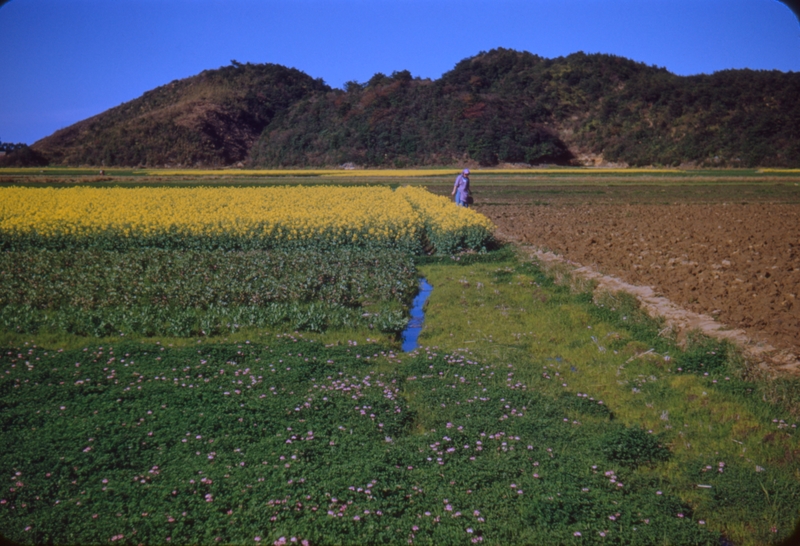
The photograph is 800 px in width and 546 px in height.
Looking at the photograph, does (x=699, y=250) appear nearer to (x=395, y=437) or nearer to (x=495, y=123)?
(x=395, y=437)

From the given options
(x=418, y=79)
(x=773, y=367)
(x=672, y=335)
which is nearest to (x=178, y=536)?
(x=773, y=367)

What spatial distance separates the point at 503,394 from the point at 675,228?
42.4 ft

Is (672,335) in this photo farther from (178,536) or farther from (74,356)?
(74,356)

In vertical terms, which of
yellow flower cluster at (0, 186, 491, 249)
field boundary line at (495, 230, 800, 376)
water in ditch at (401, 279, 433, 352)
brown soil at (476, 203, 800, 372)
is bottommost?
water in ditch at (401, 279, 433, 352)

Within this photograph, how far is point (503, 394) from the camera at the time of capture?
5930mm

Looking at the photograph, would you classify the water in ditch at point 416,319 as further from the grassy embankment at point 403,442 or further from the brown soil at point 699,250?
the brown soil at point 699,250

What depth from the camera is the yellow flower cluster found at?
1445 cm

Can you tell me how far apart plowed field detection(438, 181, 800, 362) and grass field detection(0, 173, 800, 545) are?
1220mm

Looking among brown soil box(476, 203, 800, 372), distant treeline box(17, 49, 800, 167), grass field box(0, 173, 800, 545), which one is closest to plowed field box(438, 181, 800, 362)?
brown soil box(476, 203, 800, 372)

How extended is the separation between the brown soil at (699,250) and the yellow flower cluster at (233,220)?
3154 mm

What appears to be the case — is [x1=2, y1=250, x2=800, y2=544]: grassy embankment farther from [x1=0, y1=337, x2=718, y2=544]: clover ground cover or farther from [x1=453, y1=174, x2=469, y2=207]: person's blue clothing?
[x1=453, y1=174, x2=469, y2=207]: person's blue clothing

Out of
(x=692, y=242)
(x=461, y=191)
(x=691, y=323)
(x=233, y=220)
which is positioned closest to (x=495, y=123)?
(x=461, y=191)

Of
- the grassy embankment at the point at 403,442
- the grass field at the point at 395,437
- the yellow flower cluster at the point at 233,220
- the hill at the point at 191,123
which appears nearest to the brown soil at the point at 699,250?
the grass field at the point at 395,437

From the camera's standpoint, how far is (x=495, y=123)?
64.2 metres
